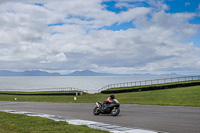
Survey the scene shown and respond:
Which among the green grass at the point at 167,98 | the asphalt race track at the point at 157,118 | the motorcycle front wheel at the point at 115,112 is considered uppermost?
the green grass at the point at 167,98

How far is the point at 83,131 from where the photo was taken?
909cm

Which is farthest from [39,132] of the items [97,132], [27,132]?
[97,132]

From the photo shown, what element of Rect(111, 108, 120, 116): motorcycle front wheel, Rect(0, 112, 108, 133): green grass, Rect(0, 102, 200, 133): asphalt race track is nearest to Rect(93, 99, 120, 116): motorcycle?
Rect(111, 108, 120, 116): motorcycle front wheel

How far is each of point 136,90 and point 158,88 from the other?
15.2 feet

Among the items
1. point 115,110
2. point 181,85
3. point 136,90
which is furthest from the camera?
point 136,90

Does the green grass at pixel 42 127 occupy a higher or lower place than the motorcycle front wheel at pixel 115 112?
lower

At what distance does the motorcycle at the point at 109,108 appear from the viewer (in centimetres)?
1518

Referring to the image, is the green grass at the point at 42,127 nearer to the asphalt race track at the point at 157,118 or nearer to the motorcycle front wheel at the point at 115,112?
the asphalt race track at the point at 157,118

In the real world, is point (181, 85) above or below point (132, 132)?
above

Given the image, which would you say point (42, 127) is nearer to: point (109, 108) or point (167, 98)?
point (109, 108)

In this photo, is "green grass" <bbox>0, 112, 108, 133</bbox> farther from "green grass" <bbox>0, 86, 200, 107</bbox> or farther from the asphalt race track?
"green grass" <bbox>0, 86, 200, 107</bbox>

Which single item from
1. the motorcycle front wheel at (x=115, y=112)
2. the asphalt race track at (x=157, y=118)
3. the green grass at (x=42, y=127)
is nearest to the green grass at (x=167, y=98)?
the asphalt race track at (x=157, y=118)

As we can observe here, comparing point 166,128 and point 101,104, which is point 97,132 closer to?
point 166,128

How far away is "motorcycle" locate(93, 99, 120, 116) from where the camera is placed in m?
15.2
